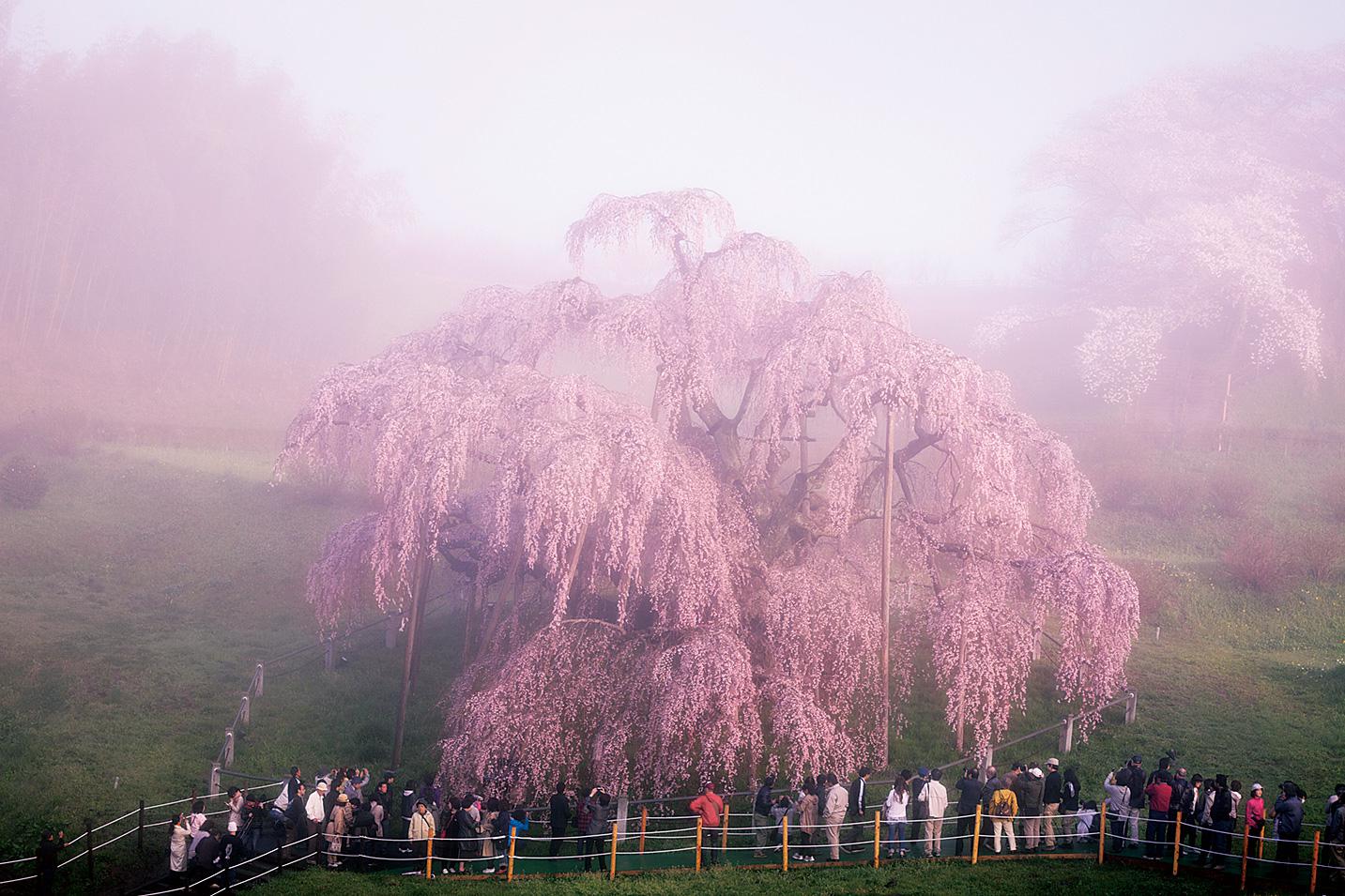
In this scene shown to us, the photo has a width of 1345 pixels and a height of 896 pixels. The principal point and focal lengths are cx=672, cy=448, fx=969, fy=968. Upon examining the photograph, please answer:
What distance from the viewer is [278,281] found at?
69.2 meters

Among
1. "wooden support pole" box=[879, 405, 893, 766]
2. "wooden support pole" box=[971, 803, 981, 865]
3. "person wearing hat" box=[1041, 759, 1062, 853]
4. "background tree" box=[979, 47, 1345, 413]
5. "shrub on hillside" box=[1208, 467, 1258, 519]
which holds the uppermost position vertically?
"background tree" box=[979, 47, 1345, 413]

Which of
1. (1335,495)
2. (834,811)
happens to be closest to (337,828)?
(834,811)

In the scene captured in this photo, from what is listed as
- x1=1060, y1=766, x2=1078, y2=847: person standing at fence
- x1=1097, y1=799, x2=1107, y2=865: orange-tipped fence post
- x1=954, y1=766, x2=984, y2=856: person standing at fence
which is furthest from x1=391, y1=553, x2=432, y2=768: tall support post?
x1=1097, y1=799, x2=1107, y2=865: orange-tipped fence post

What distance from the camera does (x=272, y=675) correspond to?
1051 inches

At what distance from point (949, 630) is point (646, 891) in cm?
761

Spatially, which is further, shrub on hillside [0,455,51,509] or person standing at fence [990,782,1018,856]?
shrub on hillside [0,455,51,509]

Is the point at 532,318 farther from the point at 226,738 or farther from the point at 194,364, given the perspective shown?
the point at 194,364

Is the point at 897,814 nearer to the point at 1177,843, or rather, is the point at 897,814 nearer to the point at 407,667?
the point at 1177,843

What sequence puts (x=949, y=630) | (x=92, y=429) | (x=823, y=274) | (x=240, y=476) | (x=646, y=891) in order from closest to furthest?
(x=646, y=891) → (x=949, y=630) → (x=823, y=274) → (x=240, y=476) → (x=92, y=429)

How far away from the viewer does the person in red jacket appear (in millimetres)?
14172

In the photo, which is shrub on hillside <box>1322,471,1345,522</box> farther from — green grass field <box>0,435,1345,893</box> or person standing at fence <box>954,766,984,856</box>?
person standing at fence <box>954,766,984,856</box>

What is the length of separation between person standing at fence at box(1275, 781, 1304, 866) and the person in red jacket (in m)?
1.38

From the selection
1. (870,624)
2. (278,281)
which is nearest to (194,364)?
(278,281)

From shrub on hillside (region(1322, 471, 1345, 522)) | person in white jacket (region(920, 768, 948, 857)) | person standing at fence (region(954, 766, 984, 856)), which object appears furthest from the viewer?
shrub on hillside (region(1322, 471, 1345, 522))
